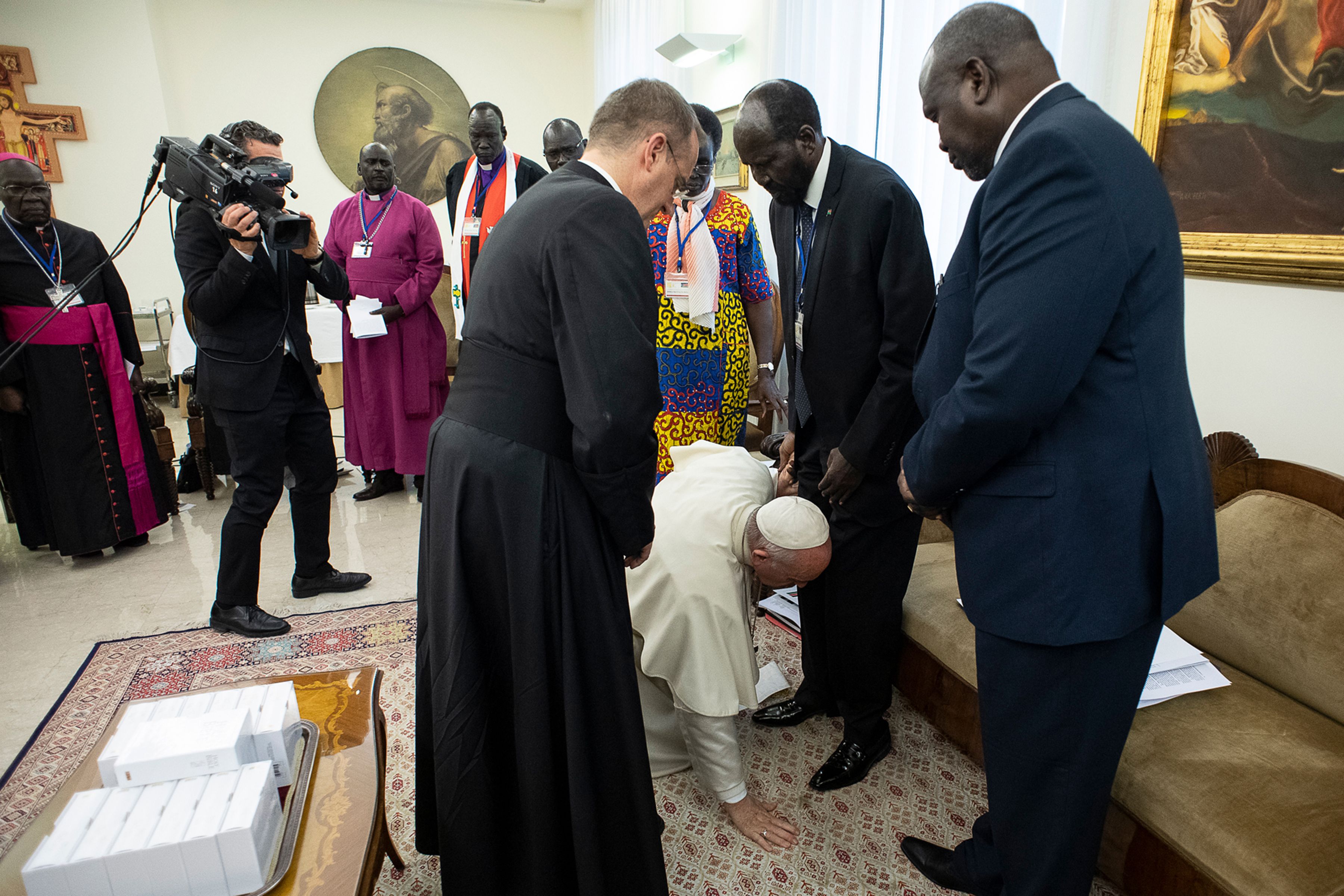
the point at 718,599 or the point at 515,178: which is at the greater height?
the point at 515,178

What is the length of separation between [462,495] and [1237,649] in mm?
1788

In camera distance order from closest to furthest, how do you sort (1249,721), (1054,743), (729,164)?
1. (1054,743)
2. (1249,721)
3. (729,164)

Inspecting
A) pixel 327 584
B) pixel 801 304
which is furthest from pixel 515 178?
pixel 801 304

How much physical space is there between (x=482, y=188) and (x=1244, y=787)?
3748mm

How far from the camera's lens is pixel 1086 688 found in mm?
1238

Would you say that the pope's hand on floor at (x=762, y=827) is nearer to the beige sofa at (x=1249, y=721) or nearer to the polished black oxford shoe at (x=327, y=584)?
the beige sofa at (x=1249, y=721)

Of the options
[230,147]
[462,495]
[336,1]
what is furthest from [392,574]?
[336,1]

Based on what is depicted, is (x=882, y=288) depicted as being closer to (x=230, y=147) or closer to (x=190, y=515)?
(x=230, y=147)

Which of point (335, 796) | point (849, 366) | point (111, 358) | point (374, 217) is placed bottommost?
point (335, 796)

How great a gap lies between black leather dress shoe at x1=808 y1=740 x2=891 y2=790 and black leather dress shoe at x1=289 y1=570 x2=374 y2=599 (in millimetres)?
2073

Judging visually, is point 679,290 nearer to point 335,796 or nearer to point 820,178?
point 820,178

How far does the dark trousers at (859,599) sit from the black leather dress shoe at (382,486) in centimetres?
295

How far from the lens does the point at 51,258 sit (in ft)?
10.4

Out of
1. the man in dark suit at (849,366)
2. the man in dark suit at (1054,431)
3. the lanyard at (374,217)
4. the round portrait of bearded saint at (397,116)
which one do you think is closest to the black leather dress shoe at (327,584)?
the lanyard at (374,217)
